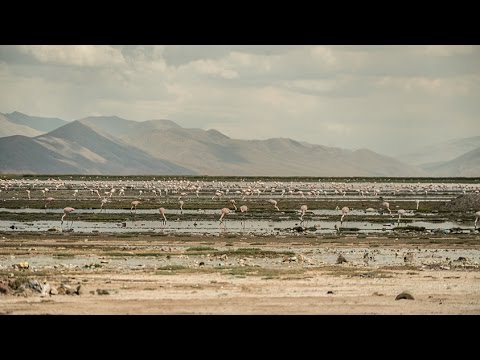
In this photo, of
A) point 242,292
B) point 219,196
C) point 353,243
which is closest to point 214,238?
point 353,243

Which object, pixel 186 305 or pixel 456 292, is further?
pixel 456 292

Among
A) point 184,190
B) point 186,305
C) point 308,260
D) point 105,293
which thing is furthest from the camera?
point 184,190

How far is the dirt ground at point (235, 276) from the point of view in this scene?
17734 mm

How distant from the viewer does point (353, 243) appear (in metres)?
33.9

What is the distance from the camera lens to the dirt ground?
1773 centimetres

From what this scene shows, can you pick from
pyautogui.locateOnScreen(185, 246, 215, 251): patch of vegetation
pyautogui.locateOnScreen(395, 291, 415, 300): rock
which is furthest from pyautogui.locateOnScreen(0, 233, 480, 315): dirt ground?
pyautogui.locateOnScreen(395, 291, 415, 300): rock

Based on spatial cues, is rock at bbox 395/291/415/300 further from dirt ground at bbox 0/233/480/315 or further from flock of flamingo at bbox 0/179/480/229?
flock of flamingo at bbox 0/179/480/229

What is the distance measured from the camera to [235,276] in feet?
74.3

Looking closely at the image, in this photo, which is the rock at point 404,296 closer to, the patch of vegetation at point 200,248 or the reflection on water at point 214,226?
the patch of vegetation at point 200,248

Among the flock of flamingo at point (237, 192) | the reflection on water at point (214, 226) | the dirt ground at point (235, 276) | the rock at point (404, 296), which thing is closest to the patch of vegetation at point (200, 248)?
the dirt ground at point (235, 276)
